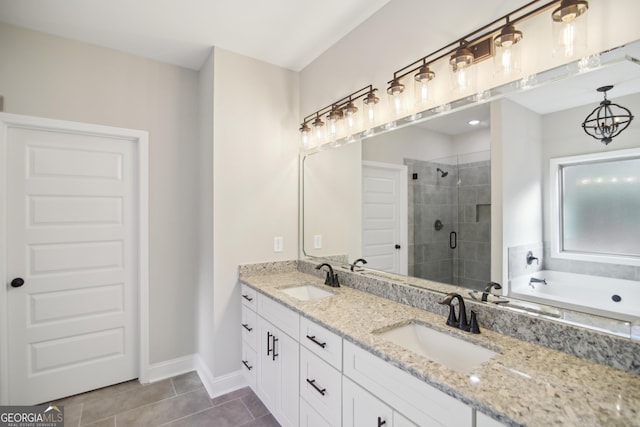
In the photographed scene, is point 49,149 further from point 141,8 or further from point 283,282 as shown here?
point 283,282

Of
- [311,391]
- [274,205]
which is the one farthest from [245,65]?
[311,391]

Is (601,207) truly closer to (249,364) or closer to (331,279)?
(331,279)

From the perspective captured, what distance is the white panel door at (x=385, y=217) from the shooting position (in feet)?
6.32

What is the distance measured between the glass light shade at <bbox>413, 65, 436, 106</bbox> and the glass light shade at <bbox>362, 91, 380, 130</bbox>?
0.32 meters

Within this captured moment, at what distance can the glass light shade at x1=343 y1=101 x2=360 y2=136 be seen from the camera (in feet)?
7.25

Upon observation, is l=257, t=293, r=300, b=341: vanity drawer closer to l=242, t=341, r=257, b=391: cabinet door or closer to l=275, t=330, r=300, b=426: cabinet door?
l=275, t=330, r=300, b=426: cabinet door

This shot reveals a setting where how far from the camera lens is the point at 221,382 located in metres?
2.43

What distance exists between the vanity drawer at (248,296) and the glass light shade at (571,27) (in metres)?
2.16

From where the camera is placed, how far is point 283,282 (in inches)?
92.8

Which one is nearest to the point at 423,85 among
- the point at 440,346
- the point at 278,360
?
the point at 440,346

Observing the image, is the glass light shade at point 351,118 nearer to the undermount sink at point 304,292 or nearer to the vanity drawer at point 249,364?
the undermount sink at point 304,292

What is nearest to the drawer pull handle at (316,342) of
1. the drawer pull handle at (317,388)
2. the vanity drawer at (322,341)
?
the vanity drawer at (322,341)

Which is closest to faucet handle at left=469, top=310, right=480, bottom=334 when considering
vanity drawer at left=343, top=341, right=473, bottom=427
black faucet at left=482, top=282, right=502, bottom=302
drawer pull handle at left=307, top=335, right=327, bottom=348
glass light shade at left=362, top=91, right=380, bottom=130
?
black faucet at left=482, top=282, right=502, bottom=302

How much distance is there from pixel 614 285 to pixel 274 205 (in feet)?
7.25
